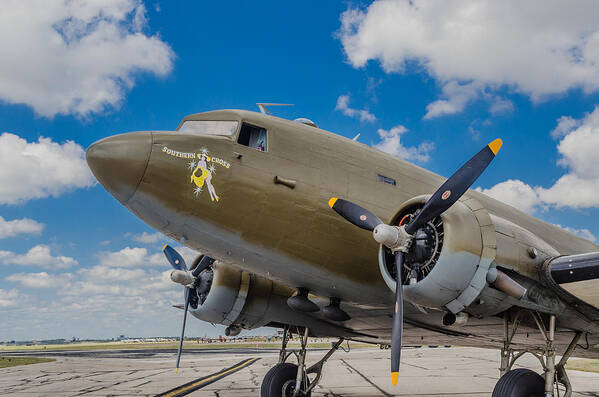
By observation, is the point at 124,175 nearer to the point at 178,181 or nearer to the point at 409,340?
the point at 178,181

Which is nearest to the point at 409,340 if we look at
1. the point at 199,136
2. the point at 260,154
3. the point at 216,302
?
the point at 216,302

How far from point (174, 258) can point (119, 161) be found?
713cm

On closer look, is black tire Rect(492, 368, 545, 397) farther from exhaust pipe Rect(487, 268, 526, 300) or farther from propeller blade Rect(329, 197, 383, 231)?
propeller blade Rect(329, 197, 383, 231)

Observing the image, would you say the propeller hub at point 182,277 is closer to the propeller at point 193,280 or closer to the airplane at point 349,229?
the propeller at point 193,280

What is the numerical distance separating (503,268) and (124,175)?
5561 mm

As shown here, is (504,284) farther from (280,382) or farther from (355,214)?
(280,382)

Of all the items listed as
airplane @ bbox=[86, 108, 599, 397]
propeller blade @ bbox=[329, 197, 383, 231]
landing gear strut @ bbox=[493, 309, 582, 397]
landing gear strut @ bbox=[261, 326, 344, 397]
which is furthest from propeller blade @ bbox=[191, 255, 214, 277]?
landing gear strut @ bbox=[493, 309, 582, 397]

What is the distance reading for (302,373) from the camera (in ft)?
31.7

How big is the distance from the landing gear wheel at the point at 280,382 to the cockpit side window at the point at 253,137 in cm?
523

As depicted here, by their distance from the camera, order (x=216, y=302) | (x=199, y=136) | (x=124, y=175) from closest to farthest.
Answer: (x=124, y=175)
(x=199, y=136)
(x=216, y=302)

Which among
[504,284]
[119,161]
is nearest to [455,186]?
[504,284]

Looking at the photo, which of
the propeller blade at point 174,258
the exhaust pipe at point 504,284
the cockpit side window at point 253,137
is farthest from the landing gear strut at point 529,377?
the propeller blade at point 174,258

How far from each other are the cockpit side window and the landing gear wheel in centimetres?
523

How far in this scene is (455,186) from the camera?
6383 millimetres
